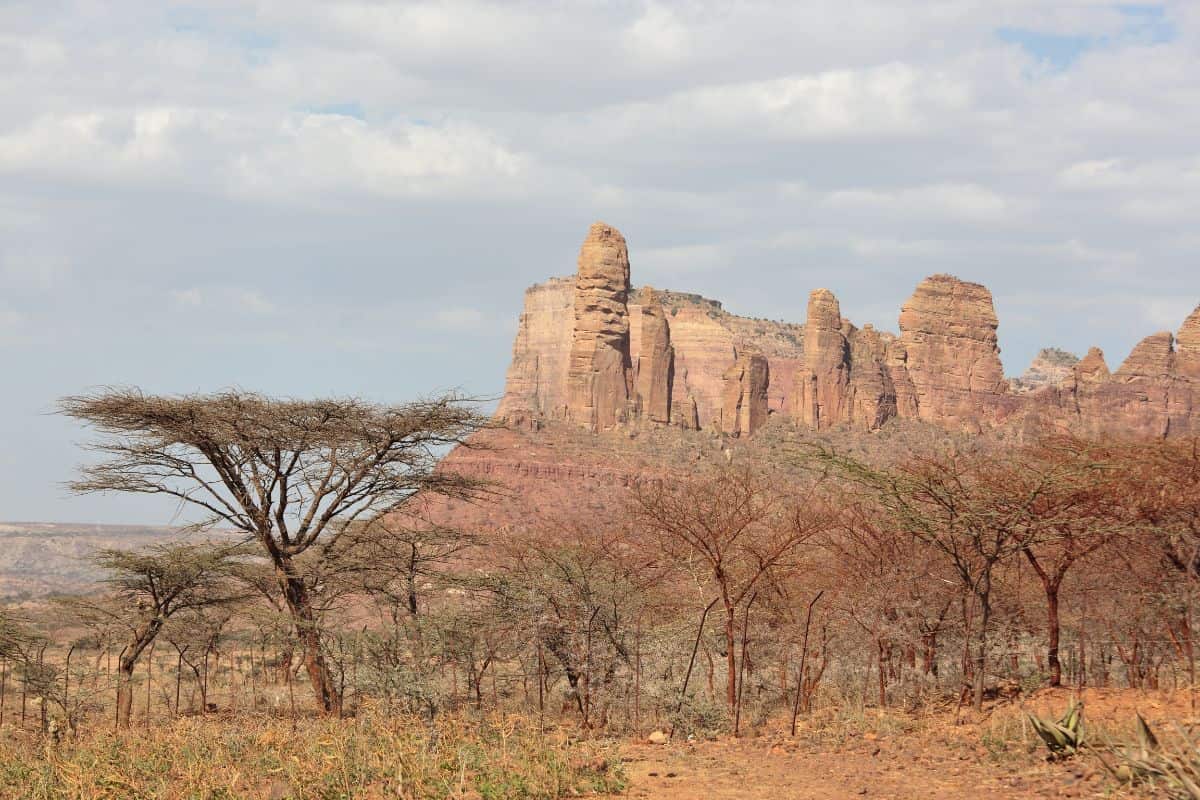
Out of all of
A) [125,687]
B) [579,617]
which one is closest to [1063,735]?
[579,617]

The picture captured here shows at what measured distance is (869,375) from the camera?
132 metres

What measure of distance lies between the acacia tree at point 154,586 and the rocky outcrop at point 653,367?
96670 mm

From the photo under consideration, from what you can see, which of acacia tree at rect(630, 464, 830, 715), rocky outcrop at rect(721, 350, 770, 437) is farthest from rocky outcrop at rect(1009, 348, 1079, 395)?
acacia tree at rect(630, 464, 830, 715)

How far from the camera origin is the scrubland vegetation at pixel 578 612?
45.8 ft

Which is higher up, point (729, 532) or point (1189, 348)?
point (1189, 348)

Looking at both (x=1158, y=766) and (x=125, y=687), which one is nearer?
(x=1158, y=766)

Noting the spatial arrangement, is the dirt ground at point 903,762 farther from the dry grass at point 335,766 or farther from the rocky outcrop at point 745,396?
the rocky outcrop at point 745,396

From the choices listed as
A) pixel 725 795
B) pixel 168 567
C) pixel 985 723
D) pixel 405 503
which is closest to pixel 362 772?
pixel 725 795

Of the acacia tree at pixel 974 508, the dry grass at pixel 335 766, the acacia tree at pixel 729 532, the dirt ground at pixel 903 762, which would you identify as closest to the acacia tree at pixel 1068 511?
the acacia tree at pixel 974 508

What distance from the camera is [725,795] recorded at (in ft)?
39.7

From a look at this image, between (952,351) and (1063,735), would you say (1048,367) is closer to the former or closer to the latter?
(952,351)

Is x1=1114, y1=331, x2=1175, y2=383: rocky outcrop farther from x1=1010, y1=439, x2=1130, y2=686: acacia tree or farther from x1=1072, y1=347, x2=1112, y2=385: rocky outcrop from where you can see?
x1=1010, y1=439, x2=1130, y2=686: acacia tree

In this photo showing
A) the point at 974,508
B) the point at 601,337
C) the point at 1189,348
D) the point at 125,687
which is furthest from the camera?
the point at 1189,348

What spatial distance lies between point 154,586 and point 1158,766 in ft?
75.3
